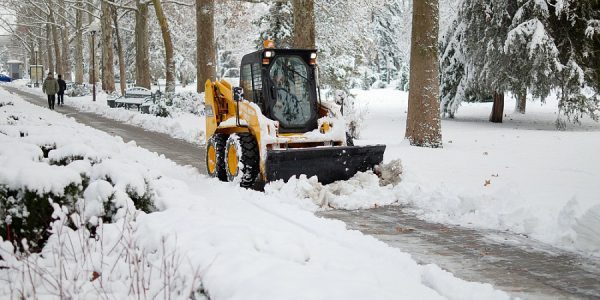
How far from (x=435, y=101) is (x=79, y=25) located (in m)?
Result: 37.3

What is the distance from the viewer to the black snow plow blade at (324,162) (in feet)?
25.6

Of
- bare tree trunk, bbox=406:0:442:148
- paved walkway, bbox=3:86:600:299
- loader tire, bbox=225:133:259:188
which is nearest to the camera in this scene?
paved walkway, bbox=3:86:600:299

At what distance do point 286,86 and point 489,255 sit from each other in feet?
15.8

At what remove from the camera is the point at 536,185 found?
8.32 meters

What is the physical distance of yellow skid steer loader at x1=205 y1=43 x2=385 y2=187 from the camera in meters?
8.06

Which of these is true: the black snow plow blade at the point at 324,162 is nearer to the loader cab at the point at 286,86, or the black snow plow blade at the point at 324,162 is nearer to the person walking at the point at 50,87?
the loader cab at the point at 286,86

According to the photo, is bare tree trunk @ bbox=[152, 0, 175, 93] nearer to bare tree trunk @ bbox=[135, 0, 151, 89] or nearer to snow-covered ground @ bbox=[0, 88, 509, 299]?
bare tree trunk @ bbox=[135, 0, 151, 89]

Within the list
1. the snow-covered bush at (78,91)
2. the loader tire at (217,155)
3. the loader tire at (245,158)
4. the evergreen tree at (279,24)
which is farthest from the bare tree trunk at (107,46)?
the loader tire at (245,158)

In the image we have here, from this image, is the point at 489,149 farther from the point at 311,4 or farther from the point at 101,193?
the point at 101,193

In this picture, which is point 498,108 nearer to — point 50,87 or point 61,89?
point 50,87

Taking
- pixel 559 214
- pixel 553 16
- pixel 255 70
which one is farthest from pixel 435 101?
pixel 553 16

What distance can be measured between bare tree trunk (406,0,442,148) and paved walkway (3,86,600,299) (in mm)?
5427

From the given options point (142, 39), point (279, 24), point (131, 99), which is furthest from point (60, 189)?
point (142, 39)

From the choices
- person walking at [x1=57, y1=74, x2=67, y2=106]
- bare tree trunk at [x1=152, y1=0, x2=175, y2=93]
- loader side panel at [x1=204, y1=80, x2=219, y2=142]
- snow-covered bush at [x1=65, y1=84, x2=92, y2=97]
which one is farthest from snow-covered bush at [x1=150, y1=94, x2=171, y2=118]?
snow-covered bush at [x1=65, y1=84, x2=92, y2=97]
